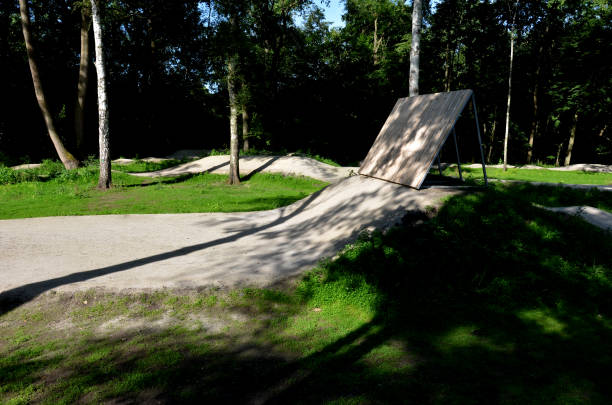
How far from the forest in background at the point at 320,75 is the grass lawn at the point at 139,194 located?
20.8 feet

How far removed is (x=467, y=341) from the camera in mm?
4535

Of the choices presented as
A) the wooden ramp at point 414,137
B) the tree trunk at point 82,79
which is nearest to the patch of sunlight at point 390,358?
the wooden ramp at point 414,137

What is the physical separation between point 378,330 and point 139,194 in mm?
12110

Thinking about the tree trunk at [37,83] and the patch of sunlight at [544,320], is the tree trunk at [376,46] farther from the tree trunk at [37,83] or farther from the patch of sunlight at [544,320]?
the patch of sunlight at [544,320]

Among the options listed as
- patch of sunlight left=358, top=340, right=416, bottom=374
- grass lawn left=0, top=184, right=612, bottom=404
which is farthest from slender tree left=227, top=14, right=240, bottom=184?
patch of sunlight left=358, top=340, right=416, bottom=374

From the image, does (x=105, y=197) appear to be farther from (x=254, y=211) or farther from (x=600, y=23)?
(x=600, y=23)

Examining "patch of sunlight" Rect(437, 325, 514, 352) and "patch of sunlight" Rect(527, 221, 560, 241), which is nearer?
"patch of sunlight" Rect(437, 325, 514, 352)

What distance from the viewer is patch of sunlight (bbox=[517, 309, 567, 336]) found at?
4871 mm

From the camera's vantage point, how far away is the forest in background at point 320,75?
82.1 ft

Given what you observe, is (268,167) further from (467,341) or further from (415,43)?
(467,341)

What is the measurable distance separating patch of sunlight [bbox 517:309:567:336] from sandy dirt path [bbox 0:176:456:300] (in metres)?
2.74

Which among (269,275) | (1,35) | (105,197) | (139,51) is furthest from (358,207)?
(1,35)

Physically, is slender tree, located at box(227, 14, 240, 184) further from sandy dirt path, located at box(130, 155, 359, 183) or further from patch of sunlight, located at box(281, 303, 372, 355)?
patch of sunlight, located at box(281, 303, 372, 355)

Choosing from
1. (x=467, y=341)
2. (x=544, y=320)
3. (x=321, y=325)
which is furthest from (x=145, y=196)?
(x=544, y=320)
